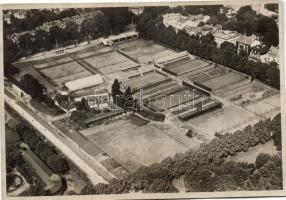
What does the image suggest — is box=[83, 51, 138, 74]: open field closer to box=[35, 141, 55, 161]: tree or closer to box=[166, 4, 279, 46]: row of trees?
box=[166, 4, 279, 46]: row of trees

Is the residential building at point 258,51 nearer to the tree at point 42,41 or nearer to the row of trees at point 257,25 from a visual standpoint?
the row of trees at point 257,25

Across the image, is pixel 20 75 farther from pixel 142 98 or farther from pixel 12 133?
pixel 142 98

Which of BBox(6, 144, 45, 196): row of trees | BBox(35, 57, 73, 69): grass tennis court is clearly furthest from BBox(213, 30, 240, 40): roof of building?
BBox(6, 144, 45, 196): row of trees

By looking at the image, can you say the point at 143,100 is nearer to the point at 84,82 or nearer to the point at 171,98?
the point at 171,98

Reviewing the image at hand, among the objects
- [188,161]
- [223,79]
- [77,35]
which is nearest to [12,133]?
[77,35]

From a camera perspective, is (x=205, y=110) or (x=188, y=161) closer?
(x=188, y=161)

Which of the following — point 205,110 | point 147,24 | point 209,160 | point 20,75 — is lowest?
point 209,160
